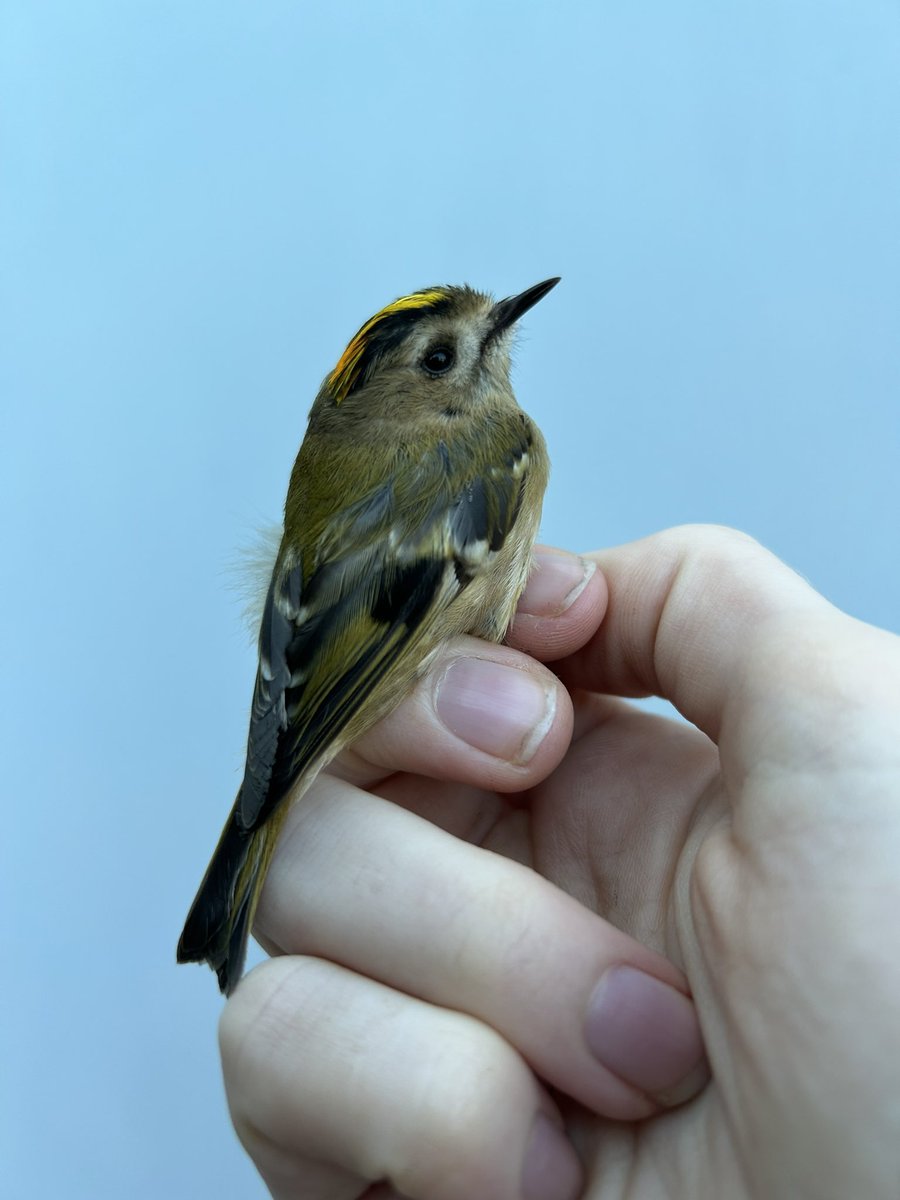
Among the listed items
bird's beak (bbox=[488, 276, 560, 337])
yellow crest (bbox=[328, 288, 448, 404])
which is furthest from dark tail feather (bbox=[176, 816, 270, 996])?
bird's beak (bbox=[488, 276, 560, 337])

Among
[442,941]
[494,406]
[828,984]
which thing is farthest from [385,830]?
[494,406]

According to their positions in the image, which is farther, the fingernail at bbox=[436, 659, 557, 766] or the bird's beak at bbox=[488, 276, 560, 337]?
the bird's beak at bbox=[488, 276, 560, 337]

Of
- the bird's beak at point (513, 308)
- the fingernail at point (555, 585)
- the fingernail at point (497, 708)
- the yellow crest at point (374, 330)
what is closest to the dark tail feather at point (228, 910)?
the fingernail at point (497, 708)

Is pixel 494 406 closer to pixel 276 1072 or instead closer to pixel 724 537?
pixel 724 537

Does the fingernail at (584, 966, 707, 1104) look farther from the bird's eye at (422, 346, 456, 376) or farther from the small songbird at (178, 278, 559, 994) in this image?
the bird's eye at (422, 346, 456, 376)

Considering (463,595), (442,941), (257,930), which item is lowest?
(257,930)

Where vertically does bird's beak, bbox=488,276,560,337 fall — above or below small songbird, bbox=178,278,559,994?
above

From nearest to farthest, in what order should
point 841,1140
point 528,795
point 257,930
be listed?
point 841,1140 → point 257,930 → point 528,795

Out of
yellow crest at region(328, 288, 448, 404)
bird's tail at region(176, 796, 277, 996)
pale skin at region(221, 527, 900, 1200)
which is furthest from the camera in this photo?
yellow crest at region(328, 288, 448, 404)
